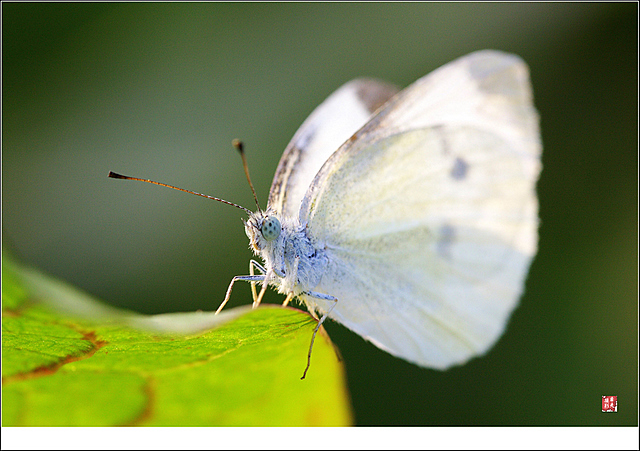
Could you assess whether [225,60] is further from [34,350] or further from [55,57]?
[34,350]

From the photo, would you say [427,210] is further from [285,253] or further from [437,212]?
[285,253]

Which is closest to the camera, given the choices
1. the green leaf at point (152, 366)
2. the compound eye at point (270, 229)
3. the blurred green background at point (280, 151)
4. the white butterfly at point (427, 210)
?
the green leaf at point (152, 366)

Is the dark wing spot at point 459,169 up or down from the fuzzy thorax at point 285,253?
up

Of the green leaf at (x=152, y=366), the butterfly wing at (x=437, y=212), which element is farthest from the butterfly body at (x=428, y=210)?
the green leaf at (x=152, y=366)

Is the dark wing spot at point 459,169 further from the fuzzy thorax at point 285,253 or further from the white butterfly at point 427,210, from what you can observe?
the fuzzy thorax at point 285,253

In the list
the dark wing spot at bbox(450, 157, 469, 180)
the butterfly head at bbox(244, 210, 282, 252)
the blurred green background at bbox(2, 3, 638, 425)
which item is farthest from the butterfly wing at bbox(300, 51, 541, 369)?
the blurred green background at bbox(2, 3, 638, 425)

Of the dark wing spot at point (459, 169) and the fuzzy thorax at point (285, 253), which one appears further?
the dark wing spot at point (459, 169)

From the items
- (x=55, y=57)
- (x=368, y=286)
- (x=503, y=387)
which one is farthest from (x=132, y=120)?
(x=503, y=387)
